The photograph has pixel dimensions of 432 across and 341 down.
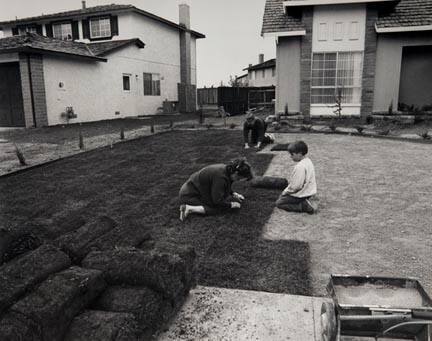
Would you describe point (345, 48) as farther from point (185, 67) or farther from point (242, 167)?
point (185, 67)

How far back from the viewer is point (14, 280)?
8.96ft

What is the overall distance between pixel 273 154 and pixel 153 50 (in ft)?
62.3

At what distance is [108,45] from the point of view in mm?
23359

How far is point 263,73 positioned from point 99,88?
107 feet

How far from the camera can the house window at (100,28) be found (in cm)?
2523

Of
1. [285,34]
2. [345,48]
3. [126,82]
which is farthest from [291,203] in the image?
[126,82]

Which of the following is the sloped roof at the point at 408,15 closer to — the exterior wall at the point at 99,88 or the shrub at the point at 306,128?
the shrub at the point at 306,128

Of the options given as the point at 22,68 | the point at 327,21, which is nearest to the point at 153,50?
the point at 22,68

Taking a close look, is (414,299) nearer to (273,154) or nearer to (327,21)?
(273,154)

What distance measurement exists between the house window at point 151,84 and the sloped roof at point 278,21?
1097 centimetres

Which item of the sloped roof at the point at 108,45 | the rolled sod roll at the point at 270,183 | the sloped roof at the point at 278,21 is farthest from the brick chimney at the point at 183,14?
the rolled sod roll at the point at 270,183

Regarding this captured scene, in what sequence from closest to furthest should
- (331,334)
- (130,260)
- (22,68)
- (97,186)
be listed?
(331,334) < (130,260) < (97,186) < (22,68)

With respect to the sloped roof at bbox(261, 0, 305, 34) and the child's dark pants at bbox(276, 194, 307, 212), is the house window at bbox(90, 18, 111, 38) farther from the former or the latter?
the child's dark pants at bbox(276, 194, 307, 212)

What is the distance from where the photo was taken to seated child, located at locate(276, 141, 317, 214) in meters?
5.79
